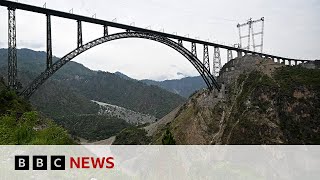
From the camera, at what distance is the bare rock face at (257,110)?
53562 millimetres

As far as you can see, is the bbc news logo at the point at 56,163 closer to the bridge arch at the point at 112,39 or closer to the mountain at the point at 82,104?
the bridge arch at the point at 112,39

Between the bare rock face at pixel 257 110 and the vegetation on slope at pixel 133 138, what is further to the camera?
the vegetation on slope at pixel 133 138

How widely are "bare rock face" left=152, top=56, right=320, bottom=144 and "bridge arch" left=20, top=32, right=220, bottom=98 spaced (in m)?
4.81

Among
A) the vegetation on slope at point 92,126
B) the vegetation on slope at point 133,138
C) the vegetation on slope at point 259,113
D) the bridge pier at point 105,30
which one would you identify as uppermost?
the bridge pier at point 105,30

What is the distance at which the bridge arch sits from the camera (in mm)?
32844

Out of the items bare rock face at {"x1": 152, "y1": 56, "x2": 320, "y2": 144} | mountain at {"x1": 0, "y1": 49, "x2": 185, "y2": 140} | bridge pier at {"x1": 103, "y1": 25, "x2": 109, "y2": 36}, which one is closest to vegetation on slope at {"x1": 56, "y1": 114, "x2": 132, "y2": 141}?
mountain at {"x1": 0, "y1": 49, "x2": 185, "y2": 140}

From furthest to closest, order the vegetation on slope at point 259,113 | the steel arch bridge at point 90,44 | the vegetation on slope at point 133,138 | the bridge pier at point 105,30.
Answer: the vegetation on slope at point 133,138 < the vegetation on slope at point 259,113 < the bridge pier at point 105,30 < the steel arch bridge at point 90,44

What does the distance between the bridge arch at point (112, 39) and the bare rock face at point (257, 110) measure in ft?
15.8

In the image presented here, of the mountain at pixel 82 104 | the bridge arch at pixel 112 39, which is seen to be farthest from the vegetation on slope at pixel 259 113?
the mountain at pixel 82 104

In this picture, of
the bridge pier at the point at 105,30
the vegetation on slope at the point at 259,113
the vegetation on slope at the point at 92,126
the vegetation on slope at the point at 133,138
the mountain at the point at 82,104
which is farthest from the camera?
the mountain at the point at 82,104

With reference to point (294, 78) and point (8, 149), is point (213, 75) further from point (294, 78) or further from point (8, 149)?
point (8, 149)

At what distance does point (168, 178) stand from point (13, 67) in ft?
57.8

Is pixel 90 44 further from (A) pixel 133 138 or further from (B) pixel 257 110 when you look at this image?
(A) pixel 133 138

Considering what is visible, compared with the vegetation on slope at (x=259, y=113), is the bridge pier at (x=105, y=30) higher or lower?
higher
